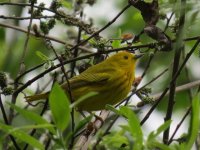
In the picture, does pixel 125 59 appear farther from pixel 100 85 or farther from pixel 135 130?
pixel 135 130

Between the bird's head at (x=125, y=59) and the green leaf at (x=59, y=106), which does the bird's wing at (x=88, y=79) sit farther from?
the green leaf at (x=59, y=106)

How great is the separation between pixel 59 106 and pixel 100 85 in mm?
2977

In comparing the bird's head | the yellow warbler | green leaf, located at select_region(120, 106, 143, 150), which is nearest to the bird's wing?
the yellow warbler

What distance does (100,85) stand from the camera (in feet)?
16.5

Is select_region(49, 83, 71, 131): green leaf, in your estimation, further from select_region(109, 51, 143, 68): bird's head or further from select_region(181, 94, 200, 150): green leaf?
select_region(109, 51, 143, 68): bird's head

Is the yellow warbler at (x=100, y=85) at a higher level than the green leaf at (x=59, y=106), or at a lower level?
lower

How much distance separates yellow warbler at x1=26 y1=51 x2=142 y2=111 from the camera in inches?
190

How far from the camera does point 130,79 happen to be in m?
5.25

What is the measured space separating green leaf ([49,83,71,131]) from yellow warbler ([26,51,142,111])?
244cm

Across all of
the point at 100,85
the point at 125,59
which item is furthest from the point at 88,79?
the point at 125,59

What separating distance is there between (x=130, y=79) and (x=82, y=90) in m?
0.60

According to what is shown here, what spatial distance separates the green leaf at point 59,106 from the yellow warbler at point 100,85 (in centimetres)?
244

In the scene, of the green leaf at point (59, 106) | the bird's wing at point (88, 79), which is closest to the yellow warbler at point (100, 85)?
the bird's wing at point (88, 79)

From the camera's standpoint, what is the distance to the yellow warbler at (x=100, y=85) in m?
4.83
